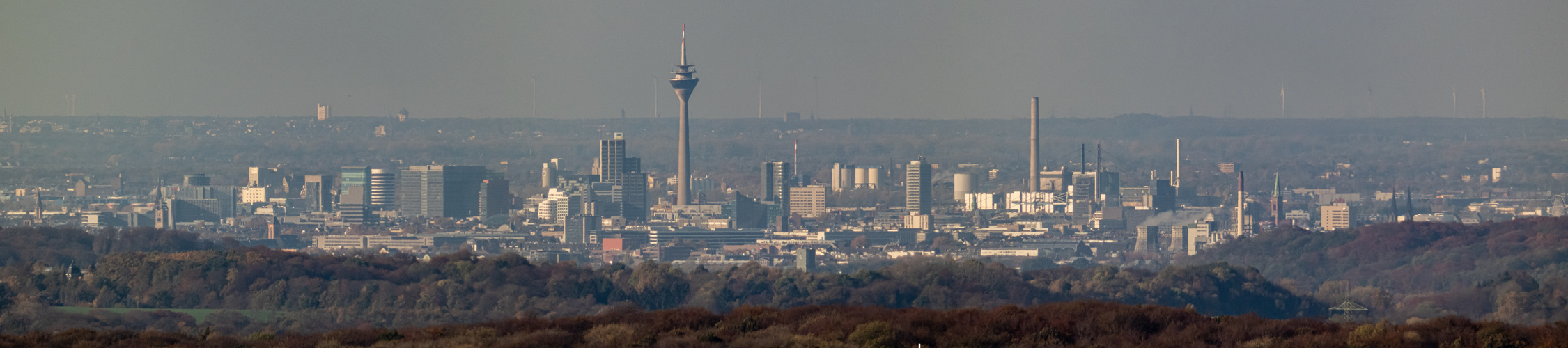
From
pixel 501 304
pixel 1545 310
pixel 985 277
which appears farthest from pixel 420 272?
pixel 1545 310

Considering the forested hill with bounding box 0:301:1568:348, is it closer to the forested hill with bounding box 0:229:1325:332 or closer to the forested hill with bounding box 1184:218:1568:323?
the forested hill with bounding box 0:229:1325:332

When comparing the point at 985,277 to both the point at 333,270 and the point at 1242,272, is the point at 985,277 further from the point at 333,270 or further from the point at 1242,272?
the point at 333,270

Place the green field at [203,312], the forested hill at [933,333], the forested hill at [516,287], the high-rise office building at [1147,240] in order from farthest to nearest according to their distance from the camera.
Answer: the high-rise office building at [1147,240]
the forested hill at [516,287]
the green field at [203,312]
the forested hill at [933,333]

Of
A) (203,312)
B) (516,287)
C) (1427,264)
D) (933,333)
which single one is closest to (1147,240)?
(1427,264)

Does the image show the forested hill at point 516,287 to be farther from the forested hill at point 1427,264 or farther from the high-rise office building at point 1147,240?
the high-rise office building at point 1147,240

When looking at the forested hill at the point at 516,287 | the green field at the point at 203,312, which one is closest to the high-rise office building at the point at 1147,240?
the forested hill at the point at 516,287

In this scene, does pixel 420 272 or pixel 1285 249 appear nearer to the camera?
pixel 420 272
